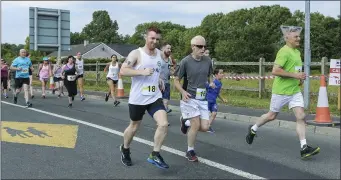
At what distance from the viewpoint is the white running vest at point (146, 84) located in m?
5.54

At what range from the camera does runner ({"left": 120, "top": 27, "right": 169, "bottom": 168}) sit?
5.48 m

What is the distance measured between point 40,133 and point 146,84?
3.64 meters

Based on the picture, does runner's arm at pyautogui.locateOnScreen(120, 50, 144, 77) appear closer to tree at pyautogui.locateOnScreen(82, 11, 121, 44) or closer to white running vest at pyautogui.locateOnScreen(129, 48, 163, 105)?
white running vest at pyautogui.locateOnScreen(129, 48, 163, 105)

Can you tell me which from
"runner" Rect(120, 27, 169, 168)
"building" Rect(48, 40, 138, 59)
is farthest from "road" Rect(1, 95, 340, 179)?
"building" Rect(48, 40, 138, 59)

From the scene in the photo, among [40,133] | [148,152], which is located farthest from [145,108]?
[40,133]

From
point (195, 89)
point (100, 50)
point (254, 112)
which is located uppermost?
point (100, 50)

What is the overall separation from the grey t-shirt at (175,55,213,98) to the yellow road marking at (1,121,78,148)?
2326 mm

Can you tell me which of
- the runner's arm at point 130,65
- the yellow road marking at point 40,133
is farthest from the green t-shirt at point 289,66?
the yellow road marking at point 40,133

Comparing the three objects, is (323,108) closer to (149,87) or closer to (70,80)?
(149,87)

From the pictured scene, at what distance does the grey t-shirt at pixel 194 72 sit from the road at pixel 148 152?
107 cm

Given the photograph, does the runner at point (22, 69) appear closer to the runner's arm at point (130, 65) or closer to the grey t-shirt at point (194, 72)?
the grey t-shirt at point (194, 72)

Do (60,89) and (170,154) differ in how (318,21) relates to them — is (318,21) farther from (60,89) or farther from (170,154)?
(170,154)

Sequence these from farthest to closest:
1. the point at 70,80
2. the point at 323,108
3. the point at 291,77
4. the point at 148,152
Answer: the point at 70,80 < the point at 323,108 < the point at 148,152 < the point at 291,77

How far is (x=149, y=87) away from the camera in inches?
219
